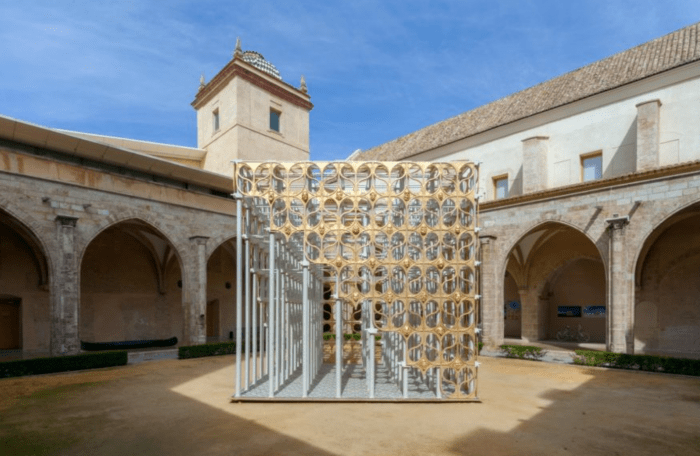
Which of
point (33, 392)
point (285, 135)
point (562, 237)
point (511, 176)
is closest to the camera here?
point (33, 392)

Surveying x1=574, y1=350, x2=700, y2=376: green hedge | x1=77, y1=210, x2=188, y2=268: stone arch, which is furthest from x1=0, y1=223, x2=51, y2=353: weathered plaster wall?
x1=574, y1=350, x2=700, y2=376: green hedge

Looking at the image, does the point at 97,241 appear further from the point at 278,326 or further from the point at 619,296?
the point at 619,296

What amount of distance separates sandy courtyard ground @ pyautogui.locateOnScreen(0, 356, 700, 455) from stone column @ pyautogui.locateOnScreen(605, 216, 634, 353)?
2458 millimetres

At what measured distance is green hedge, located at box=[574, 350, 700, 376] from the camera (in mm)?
12805

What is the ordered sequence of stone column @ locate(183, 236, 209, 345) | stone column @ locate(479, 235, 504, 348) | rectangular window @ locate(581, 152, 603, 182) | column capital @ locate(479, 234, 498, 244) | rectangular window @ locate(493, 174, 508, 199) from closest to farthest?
rectangular window @ locate(581, 152, 603, 182), stone column @ locate(183, 236, 209, 345), stone column @ locate(479, 235, 504, 348), column capital @ locate(479, 234, 498, 244), rectangular window @ locate(493, 174, 508, 199)

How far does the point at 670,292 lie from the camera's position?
56.5 feet

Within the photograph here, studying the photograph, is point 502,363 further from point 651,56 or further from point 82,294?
point 82,294

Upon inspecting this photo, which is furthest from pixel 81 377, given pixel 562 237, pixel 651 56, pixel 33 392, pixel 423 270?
pixel 651 56

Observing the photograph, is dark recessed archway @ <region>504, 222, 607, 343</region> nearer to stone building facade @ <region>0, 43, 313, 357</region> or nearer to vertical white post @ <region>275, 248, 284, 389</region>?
vertical white post @ <region>275, 248, 284, 389</region>

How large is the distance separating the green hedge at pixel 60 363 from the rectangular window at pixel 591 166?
726 inches

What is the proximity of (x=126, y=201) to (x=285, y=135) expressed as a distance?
11.7m

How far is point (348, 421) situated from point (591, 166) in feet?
47.5

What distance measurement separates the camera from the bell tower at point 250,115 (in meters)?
23.5

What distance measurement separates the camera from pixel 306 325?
9.74m
